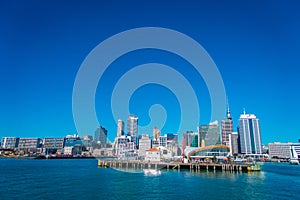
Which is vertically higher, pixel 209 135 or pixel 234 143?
pixel 209 135

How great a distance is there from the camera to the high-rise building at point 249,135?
183 metres

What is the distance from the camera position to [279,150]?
619ft

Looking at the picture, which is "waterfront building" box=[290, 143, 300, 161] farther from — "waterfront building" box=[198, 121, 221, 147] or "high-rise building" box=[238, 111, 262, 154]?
"waterfront building" box=[198, 121, 221, 147]

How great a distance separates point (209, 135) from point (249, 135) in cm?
3695

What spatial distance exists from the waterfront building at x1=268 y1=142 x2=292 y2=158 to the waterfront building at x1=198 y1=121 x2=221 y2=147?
55200mm

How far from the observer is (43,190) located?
29516 mm

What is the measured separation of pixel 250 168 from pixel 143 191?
42.9m

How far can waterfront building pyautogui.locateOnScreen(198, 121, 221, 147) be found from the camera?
572 ft

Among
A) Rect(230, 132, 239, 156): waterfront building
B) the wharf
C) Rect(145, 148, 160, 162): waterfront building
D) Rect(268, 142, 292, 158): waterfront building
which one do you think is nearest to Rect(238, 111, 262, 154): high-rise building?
Rect(230, 132, 239, 156): waterfront building

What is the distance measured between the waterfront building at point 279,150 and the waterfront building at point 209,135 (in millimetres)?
55200

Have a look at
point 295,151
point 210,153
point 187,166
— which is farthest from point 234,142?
point 187,166

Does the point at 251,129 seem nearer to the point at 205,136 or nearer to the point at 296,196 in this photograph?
the point at 205,136

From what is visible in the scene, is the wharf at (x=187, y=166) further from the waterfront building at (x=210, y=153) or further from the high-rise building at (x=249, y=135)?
the high-rise building at (x=249, y=135)

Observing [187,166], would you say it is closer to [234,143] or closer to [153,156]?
[153,156]
